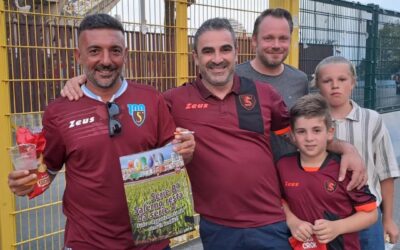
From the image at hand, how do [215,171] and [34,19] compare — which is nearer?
[215,171]

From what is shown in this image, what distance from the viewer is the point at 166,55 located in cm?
474

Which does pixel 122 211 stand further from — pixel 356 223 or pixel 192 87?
pixel 356 223

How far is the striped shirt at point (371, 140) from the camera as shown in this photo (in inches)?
113

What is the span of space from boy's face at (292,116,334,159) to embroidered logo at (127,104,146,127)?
0.93 meters

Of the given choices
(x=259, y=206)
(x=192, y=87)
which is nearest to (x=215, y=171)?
(x=259, y=206)

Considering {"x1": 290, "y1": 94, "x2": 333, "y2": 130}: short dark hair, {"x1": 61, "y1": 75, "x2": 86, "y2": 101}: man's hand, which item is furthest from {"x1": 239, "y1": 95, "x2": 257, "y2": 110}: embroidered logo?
{"x1": 61, "y1": 75, "x2": 86, "y2": 101}: man's hand

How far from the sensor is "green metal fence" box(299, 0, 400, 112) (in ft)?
24.2

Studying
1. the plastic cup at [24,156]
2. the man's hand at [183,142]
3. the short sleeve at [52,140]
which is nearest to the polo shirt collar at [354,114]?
the man's hand at [183,142]

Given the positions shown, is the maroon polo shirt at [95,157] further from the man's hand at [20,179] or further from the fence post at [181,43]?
the fence post at [181,43]

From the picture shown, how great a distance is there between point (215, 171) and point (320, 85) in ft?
3.27

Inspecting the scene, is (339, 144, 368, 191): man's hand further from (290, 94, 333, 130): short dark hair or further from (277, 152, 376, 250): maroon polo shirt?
(290, 94, 333, 130): short dark hair

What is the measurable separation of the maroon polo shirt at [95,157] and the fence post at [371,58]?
772cm

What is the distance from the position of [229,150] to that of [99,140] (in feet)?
2.42

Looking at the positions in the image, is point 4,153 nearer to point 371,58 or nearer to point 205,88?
point 205,88
